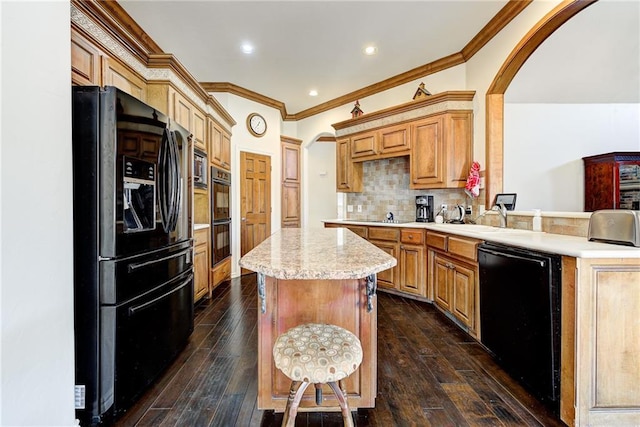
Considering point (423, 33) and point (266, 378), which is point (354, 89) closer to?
point (423, 33)

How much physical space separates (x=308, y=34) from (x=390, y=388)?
10.7 ft

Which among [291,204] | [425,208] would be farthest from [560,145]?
[291,204]

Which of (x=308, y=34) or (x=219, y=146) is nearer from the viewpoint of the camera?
(x=308, y=34)

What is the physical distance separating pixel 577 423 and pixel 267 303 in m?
1.60

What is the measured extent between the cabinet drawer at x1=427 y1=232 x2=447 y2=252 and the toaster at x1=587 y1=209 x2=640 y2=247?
3.85 feet

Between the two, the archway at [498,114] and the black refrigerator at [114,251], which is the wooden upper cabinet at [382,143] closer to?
the archway at [498,114]

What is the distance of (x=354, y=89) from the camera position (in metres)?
4.59

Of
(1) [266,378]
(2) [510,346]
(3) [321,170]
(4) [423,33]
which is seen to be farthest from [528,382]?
(3) [321,170]

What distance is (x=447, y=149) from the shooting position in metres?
3.41

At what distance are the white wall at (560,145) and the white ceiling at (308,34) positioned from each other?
142cm

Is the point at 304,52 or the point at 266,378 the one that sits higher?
the point at 304,52

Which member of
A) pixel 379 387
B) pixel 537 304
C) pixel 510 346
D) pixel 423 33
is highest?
pixel 423 33

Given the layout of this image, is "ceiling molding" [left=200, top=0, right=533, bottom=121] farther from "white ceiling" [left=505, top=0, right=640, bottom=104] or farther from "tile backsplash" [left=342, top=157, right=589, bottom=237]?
"tile backsplash" [left=342, top=157, right=589, bottom=237]

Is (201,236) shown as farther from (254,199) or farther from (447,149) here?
(447,149)
